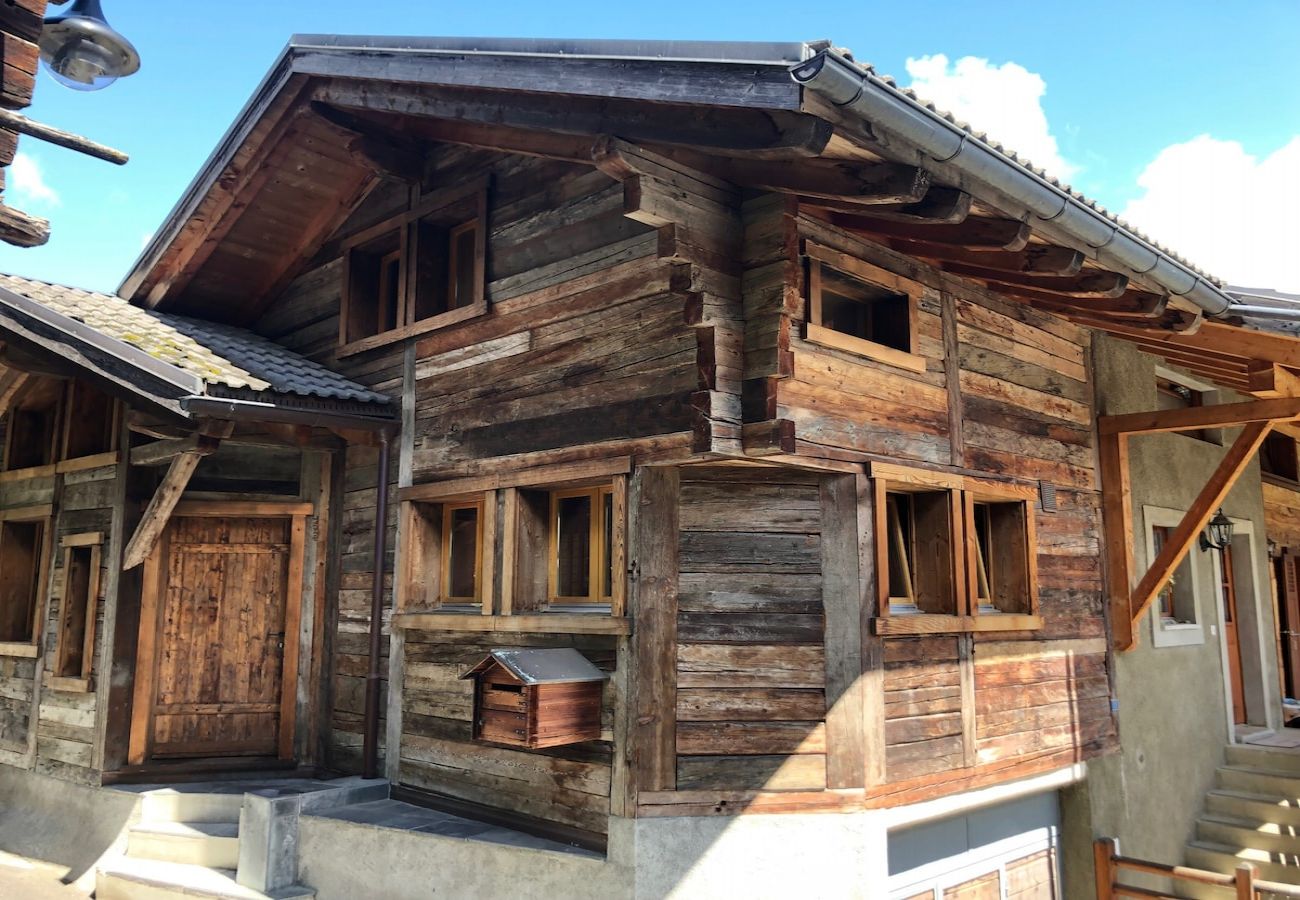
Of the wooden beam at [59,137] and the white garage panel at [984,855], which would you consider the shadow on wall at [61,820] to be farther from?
the white garage panel at [984,855]

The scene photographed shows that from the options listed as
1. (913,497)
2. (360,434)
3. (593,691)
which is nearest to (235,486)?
(360,434)

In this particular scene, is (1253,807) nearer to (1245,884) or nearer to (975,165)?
(1245,884)

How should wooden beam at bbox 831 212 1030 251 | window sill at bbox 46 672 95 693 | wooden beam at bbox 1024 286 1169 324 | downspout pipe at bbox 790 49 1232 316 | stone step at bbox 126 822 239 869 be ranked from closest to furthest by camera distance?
downspout pipe at bbox 790 49 1232 316
wooden beam at bbox 831 212 1030 251
wooden beam at bbox 1024 286 1169 324
stone step at bbox 126 822 239 869
window sill at bbox 46 672 95 693

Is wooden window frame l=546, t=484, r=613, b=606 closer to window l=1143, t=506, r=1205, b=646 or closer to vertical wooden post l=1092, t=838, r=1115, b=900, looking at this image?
vertical wooden post l=1092, t=838, r=1115, b=900

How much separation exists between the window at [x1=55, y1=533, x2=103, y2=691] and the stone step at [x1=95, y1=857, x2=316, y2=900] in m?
1.86

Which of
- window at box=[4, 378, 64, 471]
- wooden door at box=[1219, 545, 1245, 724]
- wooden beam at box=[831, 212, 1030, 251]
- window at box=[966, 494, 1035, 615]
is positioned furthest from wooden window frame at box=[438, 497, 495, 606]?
wooden door at box=[1219, 545, 1245, 724]

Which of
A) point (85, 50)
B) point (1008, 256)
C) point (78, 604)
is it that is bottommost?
point (78, 604)

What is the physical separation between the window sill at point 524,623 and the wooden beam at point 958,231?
8.83 ft

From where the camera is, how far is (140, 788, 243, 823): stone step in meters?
7.30

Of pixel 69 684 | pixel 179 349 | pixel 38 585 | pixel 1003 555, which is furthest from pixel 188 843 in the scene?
pixel 1003 555

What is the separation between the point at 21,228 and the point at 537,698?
10.7 ft

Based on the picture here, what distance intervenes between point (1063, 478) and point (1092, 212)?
2901mm

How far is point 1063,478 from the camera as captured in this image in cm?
769

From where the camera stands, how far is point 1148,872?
25.0 ft
